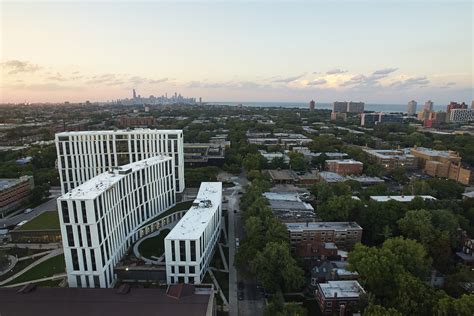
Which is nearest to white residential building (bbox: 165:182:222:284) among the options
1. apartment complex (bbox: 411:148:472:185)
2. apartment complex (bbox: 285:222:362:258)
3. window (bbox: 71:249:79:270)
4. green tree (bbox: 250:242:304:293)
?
green tree (bbox: 250:242:304:293)

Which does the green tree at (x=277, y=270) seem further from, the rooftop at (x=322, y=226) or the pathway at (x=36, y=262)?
the pathway at (x=36, y=262)

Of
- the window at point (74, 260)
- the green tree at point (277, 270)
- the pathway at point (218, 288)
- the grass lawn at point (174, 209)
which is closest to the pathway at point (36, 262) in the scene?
the window at point (74, 260)

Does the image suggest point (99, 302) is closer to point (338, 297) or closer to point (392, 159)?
point (338, 297)

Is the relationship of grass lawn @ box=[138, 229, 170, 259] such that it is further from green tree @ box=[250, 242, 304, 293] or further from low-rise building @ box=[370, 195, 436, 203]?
low-rise building @ box=[370, 195, 436, 203]

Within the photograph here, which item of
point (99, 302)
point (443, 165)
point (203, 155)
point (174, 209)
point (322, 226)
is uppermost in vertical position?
point (203, 155)

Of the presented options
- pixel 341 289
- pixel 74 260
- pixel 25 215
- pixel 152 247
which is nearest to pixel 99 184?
pixel 74 260

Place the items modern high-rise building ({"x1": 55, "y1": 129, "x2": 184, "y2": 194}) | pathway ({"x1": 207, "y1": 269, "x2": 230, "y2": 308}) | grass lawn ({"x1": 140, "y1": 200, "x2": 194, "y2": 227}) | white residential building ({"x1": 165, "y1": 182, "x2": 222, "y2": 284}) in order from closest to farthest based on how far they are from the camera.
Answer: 1. pathway ({"x1": 207, "y1": 269, "x2": 230, "y2": 308})
2. white residential building ({"x1": 165, "y1": 182, "x2": 222, "y2": 284})
3. grass lawn ({"x1": 140, "y1": 200, "x2": 194, "y2": 227})
4. modern high-rise building ({"x1": 55, "y1": 129, "x2": 184, "y2": 194})

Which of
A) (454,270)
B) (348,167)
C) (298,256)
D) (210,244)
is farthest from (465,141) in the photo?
(210,244)
